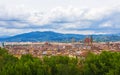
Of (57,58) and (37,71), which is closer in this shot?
(37,71)

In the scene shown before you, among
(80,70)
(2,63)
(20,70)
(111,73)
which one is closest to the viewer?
(111,73)

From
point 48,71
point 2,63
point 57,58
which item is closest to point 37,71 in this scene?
point 48,71

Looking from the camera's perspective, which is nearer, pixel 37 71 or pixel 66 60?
pixel 37 71

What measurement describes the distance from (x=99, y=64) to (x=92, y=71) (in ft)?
3.10

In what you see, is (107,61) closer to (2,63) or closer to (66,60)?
(66,60)

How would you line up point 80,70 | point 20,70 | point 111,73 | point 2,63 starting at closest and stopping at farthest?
point 111,73
point 20,70
point 80,70
point 2,63

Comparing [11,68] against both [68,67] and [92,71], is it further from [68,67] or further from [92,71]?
[92,71]

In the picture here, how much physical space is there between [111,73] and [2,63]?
43.4 feet

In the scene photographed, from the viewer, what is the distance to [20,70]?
3278 centimetres

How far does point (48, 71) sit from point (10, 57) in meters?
7.99

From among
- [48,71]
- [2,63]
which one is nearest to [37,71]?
[48,71]

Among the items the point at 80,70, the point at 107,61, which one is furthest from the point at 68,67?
the point at 107,61

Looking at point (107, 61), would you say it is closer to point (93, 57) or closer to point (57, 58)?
point (93, 57)

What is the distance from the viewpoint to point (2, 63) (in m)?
38.7
